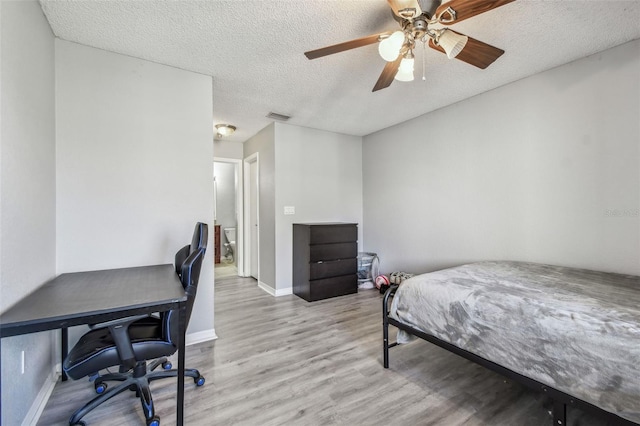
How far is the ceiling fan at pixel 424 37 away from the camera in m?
1.44

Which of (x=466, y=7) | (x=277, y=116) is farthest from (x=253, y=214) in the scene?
(x=466, y=7)

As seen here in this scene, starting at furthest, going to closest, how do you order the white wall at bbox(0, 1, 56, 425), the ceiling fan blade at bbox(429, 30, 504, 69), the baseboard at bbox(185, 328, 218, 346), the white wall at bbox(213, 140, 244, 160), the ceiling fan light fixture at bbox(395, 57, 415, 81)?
the white wall at bbox(213, 140, 244, 160), the baseboard at bbox(185, 328, 218, 346), the ceiling fan light fixture at bbox(395, 57, 415, 81), the ceiling fan blade at bbox(429, 30, 504, 69), the white wall at bbox(0, 1, 56, 425)

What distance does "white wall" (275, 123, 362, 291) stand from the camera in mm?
4055

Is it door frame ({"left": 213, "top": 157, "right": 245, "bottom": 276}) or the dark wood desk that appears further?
door frame ({"left": 213, "top": 157, "right": 245, "bottom": 276})

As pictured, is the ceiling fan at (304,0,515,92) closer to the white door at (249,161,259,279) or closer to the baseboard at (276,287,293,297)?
the baseboard at (276,287,293,297)

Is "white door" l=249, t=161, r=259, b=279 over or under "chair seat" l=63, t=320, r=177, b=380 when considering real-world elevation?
over

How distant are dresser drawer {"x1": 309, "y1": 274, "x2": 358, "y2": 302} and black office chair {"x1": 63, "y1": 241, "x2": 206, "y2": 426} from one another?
6.96 ft

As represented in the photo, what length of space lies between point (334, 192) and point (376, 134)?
119 cm

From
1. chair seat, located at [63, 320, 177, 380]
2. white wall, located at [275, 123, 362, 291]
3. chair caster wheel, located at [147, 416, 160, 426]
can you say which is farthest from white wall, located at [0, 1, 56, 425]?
white wall, located at [275, 123, 362, 291]

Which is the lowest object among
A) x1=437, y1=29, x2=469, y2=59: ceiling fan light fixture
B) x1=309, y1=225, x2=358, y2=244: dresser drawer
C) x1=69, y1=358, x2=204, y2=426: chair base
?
x1=69, y1=358, x2=204, y2=426: chair base

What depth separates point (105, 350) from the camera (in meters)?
1.44

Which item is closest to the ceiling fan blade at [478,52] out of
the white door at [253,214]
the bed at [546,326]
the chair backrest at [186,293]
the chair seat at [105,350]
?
the bed at [546,326]

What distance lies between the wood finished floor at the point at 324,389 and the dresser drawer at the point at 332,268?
0.98 m

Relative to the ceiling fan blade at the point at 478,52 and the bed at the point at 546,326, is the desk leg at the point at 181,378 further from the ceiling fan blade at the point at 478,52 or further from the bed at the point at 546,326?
the ceiling fan blade at the point at 478,52
